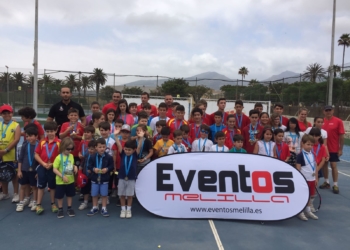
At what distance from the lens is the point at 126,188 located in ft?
15.0

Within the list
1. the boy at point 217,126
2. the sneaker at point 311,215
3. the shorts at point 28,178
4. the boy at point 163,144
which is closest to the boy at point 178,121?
the boy at point 163,144

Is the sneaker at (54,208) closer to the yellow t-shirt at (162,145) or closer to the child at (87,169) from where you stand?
the child at (87,169)

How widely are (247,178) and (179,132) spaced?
133cm

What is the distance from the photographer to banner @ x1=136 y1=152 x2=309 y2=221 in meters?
4.38

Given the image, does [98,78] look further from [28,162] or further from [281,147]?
[281,147]

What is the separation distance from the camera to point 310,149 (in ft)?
15.9

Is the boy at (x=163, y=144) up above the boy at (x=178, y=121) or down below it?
below

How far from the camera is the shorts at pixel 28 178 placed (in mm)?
4801

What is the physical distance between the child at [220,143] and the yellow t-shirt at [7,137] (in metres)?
3.61

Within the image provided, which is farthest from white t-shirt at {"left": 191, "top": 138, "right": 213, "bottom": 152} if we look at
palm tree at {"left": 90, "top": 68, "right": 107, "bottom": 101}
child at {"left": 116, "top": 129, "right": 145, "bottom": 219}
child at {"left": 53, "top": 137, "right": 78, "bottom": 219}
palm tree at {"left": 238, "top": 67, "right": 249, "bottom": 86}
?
palm tree at {"left": 238, "top": 67, "right": 249, "bottom": 86}

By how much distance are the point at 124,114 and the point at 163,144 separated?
1174mm

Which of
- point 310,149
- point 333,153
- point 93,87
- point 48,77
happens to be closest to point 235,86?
point 93,87

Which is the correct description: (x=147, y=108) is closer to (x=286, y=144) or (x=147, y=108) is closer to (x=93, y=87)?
(x=286, y=144)

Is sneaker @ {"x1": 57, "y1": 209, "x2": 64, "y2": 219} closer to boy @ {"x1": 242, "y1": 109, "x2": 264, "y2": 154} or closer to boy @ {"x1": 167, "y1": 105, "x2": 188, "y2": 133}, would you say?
boy @ {"x1": 167, "y1": 105, "x2": 188, "y2": 133}
